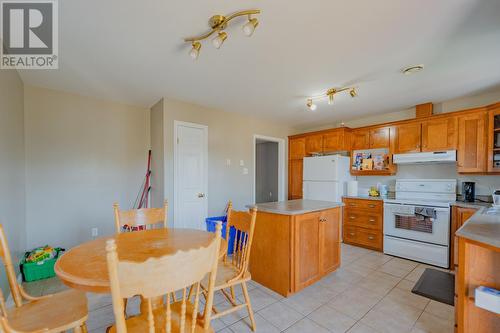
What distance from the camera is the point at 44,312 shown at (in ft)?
4.05

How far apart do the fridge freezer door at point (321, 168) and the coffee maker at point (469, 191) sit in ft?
5.68

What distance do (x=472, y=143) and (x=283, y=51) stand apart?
119 inches

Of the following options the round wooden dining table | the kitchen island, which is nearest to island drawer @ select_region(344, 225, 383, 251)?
the kitchen island

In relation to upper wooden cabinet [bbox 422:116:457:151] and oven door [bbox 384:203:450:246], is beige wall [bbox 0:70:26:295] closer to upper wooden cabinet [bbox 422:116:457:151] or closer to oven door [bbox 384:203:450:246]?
oven door [bbox 384:203:450:246]

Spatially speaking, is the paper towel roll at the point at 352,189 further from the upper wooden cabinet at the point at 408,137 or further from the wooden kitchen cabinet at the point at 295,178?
the wooden kitchen cabinet at the point at 295,178

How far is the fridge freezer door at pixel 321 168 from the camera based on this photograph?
13.4 ft

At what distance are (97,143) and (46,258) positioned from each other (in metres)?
1.65

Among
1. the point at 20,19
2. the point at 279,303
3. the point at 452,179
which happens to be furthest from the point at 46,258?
the point at 452,179

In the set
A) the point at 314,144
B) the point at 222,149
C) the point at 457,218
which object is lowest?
the point at 457,218

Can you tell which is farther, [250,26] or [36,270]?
[36,270]

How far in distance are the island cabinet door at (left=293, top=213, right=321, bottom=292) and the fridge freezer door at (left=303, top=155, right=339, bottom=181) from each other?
183cm

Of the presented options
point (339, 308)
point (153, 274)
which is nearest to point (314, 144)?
point (339, 308)

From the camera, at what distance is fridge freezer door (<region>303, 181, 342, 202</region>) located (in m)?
4.06

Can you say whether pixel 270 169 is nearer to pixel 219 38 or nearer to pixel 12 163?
pixel 219 38
